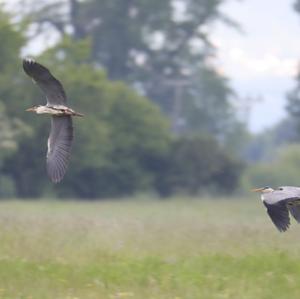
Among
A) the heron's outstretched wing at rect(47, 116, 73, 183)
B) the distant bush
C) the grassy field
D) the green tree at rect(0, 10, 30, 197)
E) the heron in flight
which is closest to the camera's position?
the grassy field

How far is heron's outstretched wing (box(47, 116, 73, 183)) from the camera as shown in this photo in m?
12.2

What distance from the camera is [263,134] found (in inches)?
4129

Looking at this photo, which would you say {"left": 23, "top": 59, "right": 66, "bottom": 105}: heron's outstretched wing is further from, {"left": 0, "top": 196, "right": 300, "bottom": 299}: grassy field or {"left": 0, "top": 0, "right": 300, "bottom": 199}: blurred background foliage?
{"left": 0, "top": 0, "right": 300, "bottom": 199}: blurred background foliage

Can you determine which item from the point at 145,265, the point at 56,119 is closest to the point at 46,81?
the point at 56,119

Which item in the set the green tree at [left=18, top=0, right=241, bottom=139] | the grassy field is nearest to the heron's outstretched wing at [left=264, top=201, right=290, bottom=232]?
the grassy field

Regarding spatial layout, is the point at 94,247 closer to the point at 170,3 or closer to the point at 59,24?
the point at 59,24

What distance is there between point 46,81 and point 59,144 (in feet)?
2.78

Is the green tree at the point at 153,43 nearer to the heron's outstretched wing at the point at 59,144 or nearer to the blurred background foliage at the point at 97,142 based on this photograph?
the blurred background foliage at the point at 97,142

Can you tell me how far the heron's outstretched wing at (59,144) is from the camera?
479 inches

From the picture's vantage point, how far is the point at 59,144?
1236cm

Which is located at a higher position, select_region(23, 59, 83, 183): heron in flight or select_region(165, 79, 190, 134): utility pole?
select_region(165, 79, 190, 134): utility pole

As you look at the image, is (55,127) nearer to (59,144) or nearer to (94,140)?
(59,144)

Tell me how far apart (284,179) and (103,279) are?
40.0m

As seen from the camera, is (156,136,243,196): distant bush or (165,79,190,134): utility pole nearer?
(156,136,243,196): distant bush
